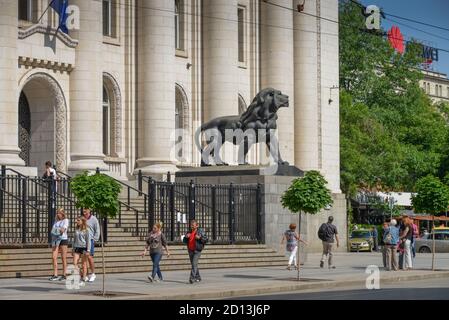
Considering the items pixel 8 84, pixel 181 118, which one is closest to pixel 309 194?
pixel 8 84

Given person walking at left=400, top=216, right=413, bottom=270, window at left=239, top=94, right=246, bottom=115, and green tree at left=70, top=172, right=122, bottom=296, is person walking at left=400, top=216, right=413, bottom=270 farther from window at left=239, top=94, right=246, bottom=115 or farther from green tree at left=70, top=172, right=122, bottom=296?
window at left=239, top=94, right=246, bottom=115

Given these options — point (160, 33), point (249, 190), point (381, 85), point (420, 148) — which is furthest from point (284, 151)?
point (420, 148)

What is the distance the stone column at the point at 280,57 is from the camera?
58.7 meters

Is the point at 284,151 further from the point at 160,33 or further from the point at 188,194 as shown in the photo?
the point at 188,194

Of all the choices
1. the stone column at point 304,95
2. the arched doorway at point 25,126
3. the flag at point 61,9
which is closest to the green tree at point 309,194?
the flag at point 61,9

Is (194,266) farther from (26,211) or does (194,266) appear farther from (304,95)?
(304,95)

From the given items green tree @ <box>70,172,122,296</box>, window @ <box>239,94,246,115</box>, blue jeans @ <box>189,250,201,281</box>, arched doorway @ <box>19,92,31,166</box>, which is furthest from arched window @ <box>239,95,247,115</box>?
green tree @ <box>70,172,122,296</box>

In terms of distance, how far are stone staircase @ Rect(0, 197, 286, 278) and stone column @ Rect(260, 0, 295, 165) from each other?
15.1 meters

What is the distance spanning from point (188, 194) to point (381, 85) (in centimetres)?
4428

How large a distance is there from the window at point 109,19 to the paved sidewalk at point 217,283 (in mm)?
14236

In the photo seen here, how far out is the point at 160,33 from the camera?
170 ft

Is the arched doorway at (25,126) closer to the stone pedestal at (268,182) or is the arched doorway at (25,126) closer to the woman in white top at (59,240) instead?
the stone pedestal at (268,182)

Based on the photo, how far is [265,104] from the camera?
152ft

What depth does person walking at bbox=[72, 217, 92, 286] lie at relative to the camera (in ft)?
105
